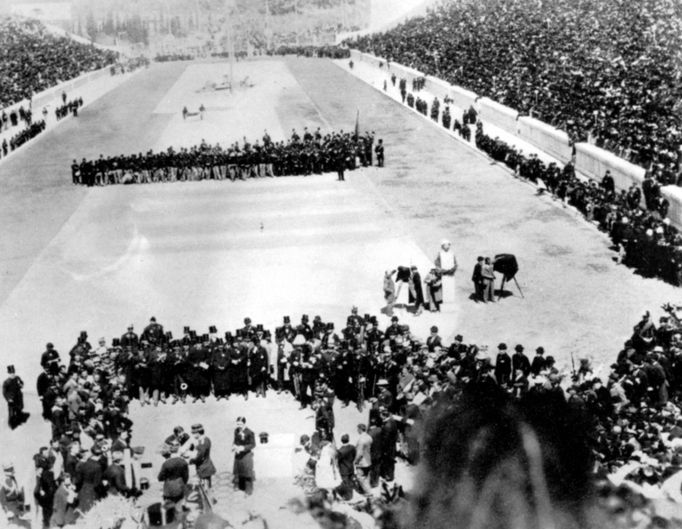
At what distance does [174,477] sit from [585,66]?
1283 inches

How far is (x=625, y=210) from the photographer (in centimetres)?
2098

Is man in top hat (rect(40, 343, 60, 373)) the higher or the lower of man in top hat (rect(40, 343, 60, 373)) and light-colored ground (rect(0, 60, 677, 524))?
the higher

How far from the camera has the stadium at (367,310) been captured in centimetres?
1045

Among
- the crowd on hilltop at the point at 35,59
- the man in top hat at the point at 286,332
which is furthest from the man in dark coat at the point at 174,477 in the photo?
the crowd on hilltop at the point at 35,59

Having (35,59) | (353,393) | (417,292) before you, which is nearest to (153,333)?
(353,393)

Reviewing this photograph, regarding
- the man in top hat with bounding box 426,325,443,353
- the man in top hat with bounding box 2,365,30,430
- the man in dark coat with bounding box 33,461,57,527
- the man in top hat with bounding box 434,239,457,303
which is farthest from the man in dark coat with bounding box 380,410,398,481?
the man in top hat with bounding box 434,239,457,303

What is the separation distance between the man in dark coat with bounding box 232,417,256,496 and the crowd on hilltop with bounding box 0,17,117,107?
144ft

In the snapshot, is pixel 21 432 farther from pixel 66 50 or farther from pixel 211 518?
pixel 66 50

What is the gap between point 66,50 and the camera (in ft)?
264

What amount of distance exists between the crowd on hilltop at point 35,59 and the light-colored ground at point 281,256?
2298 centimetres

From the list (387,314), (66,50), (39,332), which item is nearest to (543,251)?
(387,314)

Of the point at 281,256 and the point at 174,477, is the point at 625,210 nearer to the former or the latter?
the point at 281,256

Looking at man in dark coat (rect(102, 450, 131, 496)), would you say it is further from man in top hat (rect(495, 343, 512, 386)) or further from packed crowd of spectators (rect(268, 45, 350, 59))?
packed crowd of spectators (rect(268, 45, 350, 59))

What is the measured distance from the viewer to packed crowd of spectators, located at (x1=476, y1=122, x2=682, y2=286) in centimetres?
1848
